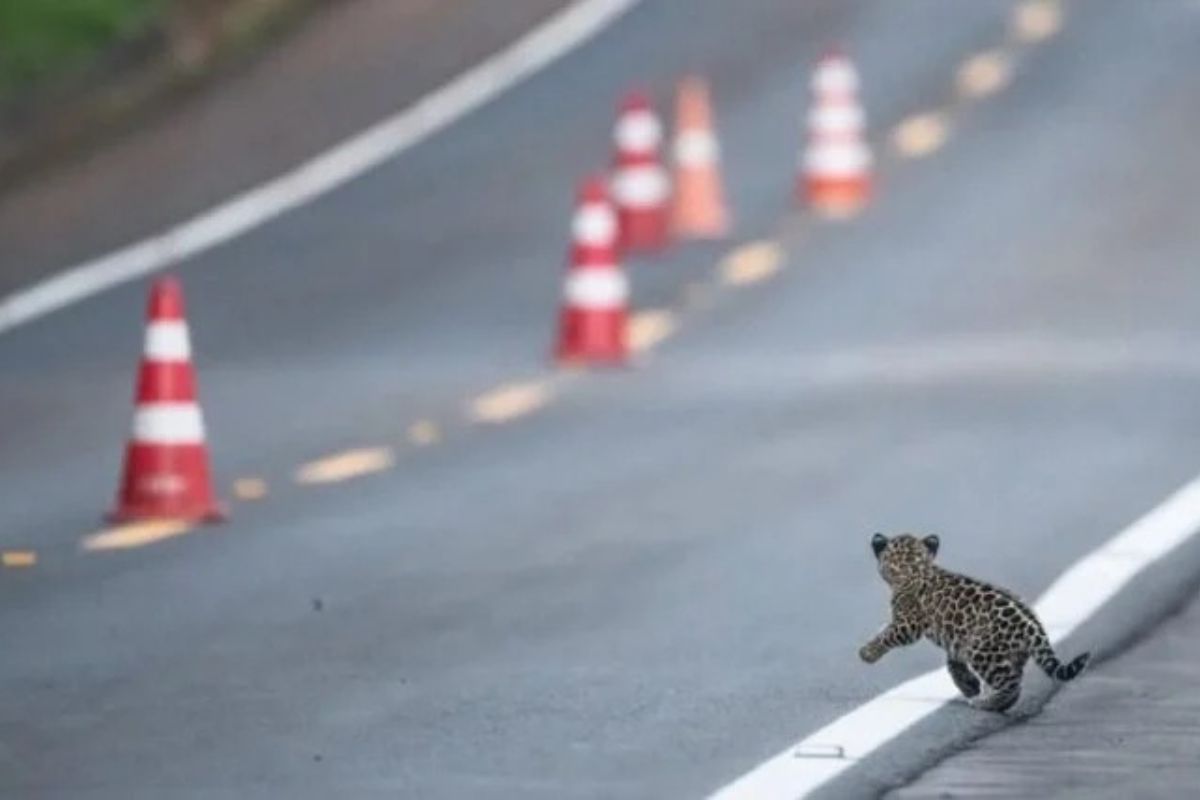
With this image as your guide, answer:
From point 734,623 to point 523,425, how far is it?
6.36 m

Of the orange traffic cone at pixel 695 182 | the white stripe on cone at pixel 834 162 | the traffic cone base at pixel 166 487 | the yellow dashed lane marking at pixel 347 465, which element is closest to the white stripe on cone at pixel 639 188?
the orange traffic cone at pixel 695 182

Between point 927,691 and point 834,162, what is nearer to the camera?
point 927,691

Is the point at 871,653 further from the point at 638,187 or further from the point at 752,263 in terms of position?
the point at 638,187

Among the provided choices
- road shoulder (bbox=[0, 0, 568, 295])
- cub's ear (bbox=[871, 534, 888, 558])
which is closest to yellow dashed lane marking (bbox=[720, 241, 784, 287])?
road shoulder (bbox=[0, 0, 568, 295])

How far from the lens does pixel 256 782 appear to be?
9.31 m

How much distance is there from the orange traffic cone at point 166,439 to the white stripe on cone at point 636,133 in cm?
1041

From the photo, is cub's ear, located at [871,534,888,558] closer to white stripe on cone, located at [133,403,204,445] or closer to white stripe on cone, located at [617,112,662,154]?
white stripe on cone, located at [133,403,204,445]

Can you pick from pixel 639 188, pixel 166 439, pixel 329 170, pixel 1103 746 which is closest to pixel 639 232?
pixel 639 188

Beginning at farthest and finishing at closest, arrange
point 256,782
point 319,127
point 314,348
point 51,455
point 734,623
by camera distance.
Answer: point 319,127
point 314,348
point 51,455
point 734,623
point 256,782

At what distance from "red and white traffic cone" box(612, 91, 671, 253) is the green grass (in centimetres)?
343

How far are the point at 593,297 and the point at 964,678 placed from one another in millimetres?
11112

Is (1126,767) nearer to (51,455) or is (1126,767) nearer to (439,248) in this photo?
(51,455)

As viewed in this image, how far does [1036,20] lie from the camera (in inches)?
1439

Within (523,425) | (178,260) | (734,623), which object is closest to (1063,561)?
(734,623)
